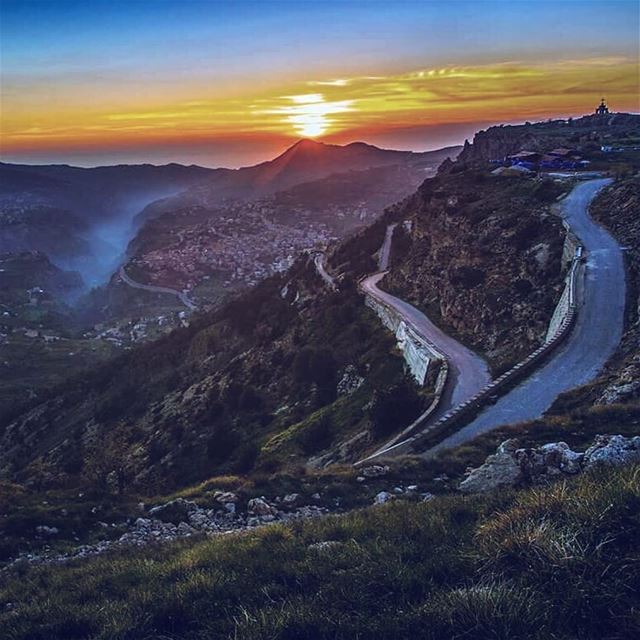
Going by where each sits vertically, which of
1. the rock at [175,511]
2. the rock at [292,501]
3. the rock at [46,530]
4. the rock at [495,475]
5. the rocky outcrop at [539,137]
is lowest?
the rock at [46,530]

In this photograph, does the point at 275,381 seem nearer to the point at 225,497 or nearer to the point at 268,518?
the point at 225,497

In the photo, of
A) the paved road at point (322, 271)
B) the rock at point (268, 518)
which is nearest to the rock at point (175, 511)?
the rock at point (268, 518)

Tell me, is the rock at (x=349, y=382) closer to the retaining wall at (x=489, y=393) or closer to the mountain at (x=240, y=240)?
the retaining wall at (x=489, y=393)

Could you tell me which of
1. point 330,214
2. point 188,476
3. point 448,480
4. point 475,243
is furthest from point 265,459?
point 330,214

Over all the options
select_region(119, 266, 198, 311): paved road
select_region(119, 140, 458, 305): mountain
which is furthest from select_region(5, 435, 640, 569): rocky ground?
select_region(119, 266, 198, 311): paved road

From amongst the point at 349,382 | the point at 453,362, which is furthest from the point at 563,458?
the point at 349,382
